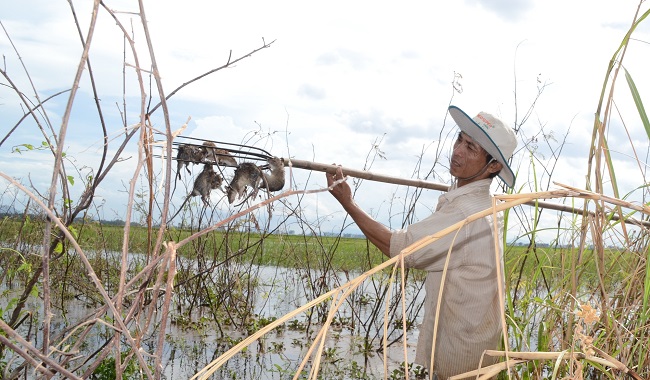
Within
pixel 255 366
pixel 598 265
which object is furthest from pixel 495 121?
pixel 255 366

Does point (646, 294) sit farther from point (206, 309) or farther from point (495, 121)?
point (206, 309)

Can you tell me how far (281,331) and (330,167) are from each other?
321 centimetres

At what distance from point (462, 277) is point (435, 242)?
218mm

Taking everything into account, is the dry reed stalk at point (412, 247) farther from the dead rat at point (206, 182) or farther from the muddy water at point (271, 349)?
the muddy water at point (271, 349)

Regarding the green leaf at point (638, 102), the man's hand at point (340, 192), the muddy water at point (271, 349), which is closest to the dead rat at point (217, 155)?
the man's hand at point (340, 192)

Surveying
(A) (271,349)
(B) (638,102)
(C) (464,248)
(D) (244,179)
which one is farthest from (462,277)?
(A) (271,349)

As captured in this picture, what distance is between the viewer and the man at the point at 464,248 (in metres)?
2.67

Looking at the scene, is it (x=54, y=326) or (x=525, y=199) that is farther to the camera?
(x=54, y=326)

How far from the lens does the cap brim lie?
2803 mm

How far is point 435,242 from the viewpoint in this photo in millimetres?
2617

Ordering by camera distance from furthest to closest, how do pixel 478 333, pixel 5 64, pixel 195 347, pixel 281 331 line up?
pixel 281 331 → pixel 195 347 → pixel 478 333 → pixel 5 64

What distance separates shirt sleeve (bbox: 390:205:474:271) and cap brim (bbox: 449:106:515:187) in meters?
0.32

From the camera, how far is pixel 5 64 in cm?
223

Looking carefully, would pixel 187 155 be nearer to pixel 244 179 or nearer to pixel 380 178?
pixel 244 179
